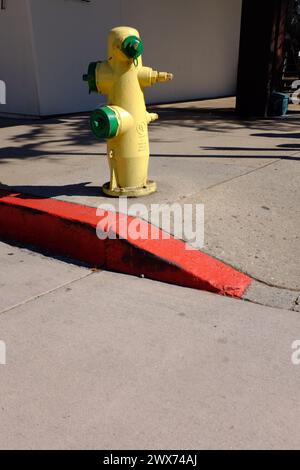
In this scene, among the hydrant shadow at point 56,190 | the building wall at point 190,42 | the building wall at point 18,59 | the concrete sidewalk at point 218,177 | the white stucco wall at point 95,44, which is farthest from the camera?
the building wall at point 190,42

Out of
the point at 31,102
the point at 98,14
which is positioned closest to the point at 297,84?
the point at 98,14

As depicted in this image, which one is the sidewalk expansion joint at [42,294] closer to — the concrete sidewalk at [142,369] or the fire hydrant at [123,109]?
the concrete sidewalk at [142,369]

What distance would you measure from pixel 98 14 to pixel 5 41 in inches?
80.2

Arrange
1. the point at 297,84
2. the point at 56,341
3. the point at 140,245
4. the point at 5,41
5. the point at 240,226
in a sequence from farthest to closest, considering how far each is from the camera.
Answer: the point at 297,84 → the point at 5,41 → the point at 240,226 → the point at 140,245 → the point at 56,341

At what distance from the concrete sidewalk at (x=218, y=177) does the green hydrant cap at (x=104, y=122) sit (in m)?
0.61

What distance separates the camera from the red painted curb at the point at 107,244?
2.97 m

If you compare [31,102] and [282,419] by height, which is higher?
[31,102]

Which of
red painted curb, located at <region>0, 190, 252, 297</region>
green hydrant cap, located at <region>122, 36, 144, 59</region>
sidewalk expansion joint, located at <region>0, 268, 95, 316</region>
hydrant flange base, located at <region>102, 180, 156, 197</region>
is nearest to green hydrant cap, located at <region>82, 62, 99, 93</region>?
green hydrant cap, located at <region>122, 36, 144, 59</region>

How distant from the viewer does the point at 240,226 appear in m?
3.55

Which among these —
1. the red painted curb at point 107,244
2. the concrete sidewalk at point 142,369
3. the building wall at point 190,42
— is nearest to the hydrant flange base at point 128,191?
the red painted curb at point 107,244

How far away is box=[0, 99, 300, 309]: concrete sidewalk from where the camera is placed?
316 cm

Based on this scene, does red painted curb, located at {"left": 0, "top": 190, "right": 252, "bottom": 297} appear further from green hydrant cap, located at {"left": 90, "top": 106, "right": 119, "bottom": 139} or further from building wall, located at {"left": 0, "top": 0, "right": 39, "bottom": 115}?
building wall, located at {"left": 0, "top": 0, "right": 39, "bottom": 115}

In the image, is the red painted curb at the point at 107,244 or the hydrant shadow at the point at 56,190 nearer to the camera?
the red painted curb at the point at 107,244

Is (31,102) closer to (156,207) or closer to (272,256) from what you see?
(156,207)
